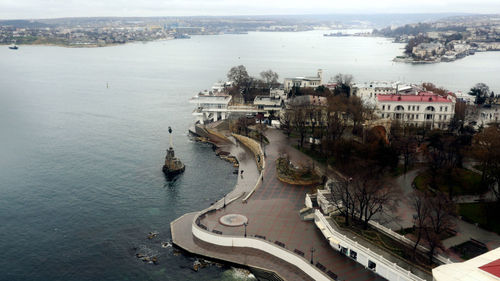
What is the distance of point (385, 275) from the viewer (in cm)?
2767

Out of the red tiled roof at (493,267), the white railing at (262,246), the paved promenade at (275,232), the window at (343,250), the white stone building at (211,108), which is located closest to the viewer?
the red tiled roof at (493,267)

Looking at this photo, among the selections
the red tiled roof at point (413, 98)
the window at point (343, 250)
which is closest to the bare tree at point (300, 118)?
the red tiled roof at point (413, 98)

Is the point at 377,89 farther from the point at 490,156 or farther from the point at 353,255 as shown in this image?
the point at 353,255

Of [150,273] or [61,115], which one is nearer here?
[150,273]

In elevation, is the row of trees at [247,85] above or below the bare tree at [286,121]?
above

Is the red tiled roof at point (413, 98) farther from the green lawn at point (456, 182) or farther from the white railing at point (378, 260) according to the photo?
the white railing at point (378, 260)

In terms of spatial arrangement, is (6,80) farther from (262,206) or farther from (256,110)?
(262,206)

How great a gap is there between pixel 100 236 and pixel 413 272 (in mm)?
24989

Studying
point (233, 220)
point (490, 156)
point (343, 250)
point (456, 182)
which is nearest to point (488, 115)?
point (456, 182)

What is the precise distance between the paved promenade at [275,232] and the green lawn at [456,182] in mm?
10969

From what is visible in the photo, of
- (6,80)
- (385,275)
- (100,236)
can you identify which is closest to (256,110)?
(100,236)

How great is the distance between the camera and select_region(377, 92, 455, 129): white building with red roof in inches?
2370

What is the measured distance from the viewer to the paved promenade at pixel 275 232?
29672 millimetres

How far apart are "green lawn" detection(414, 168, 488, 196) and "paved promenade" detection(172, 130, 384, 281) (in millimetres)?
10969
